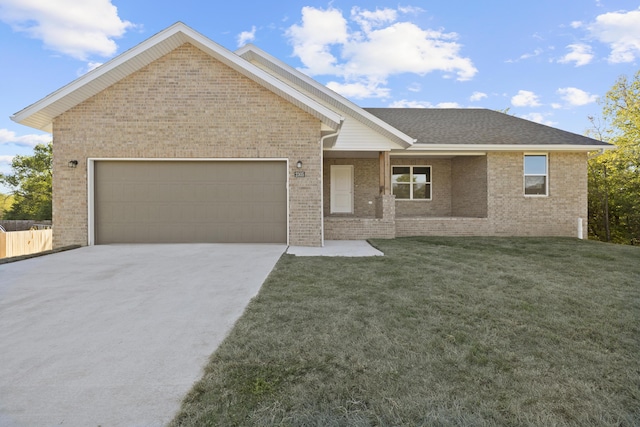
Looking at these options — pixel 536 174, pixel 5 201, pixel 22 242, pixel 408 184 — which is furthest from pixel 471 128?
pixel 5 201

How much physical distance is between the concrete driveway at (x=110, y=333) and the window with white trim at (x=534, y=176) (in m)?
10.9

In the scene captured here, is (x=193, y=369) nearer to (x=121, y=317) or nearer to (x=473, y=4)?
(x=121, y=317)

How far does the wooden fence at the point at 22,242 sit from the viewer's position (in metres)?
11.5

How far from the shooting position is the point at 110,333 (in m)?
3.38

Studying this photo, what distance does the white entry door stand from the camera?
47.4 feet

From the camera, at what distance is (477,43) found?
17.7m

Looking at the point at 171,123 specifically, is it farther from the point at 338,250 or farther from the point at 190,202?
the point at 338,250

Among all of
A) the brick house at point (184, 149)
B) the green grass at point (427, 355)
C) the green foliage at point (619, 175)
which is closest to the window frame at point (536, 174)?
the green grass at point (427, 355)

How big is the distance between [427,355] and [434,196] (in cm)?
1277

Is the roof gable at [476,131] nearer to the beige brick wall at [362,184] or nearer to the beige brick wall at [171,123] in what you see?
the beige brick wall at [362,184]

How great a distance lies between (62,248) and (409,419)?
9.50 m

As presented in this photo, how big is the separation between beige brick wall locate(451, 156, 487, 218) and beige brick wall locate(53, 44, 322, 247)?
7357 mm

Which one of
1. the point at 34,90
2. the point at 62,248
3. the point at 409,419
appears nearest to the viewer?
the point at 409,419

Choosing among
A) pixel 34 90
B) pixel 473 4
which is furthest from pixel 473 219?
pixel 34 90
